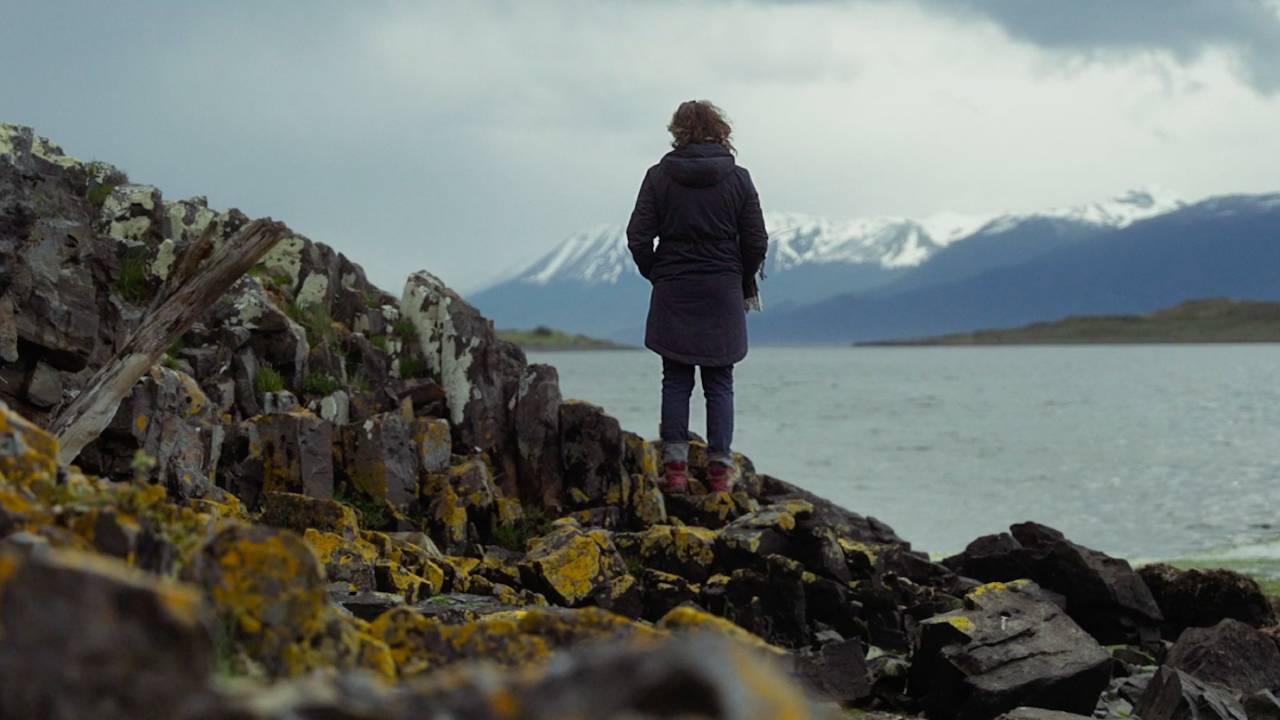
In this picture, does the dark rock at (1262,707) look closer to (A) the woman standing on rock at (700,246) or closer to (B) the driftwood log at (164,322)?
(A) the woman standing on rock at (700,246)

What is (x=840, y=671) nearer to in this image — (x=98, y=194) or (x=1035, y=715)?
(x=1035, y=715)

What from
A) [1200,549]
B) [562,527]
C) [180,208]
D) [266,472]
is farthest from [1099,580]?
[180,208]

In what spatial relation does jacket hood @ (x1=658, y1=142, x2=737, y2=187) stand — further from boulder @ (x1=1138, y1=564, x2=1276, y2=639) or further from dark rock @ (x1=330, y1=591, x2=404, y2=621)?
boulder @ (x1=1138, y1=564, x2=1276, y2=639)

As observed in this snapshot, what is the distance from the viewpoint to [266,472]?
578 inches

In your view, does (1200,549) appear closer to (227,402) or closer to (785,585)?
(785,585)

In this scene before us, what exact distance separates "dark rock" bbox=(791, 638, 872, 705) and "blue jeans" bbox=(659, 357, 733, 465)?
328 centimetres

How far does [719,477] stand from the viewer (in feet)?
54.1

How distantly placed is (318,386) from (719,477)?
5.54 m

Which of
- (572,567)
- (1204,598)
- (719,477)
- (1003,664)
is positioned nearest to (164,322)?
(572,567)

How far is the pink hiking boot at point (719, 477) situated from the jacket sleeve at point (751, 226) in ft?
9.49

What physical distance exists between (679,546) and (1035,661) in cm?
428

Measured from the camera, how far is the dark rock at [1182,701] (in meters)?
11.7

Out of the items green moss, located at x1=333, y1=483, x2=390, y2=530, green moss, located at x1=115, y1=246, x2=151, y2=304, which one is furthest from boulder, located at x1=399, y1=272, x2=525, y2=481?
green moss, located at x1=115, y1=246, x2=151, y2=304

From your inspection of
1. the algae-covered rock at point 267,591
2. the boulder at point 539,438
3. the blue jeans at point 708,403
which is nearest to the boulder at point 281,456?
the boulder at point 539,438
